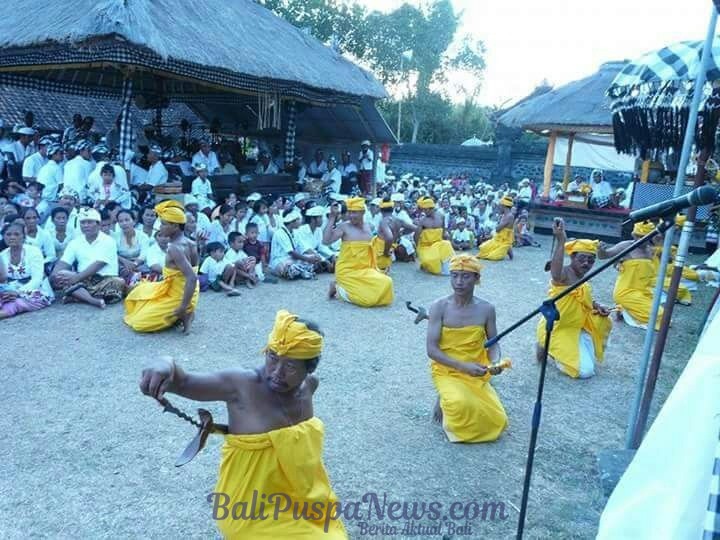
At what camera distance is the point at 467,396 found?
14.1 feet

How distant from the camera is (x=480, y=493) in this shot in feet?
12.0

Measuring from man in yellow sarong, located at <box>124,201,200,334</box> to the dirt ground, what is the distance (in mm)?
167

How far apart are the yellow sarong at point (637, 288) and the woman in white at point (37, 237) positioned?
7292 mm

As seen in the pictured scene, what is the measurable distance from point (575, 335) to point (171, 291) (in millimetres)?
4209

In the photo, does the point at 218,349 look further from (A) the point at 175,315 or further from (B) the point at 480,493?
(B) the point at 480,493

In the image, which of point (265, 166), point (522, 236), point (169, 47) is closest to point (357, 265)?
point (169, 47)

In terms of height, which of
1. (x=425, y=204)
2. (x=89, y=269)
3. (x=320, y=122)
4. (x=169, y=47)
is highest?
(x=169, y=47)

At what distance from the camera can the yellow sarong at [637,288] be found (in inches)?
295

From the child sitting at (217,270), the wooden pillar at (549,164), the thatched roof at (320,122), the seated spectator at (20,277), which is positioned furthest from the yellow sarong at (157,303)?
the wooden pillar at (549,164)

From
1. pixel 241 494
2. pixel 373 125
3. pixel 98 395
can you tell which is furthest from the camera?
pixel 373 125

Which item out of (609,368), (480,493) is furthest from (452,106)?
(480,493)

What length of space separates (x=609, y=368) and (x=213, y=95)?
13.4 metres

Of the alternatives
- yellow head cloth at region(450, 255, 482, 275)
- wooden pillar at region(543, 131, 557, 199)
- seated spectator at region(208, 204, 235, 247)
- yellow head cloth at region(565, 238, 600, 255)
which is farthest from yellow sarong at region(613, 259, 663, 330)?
wooden pillar at region(543, 131, 557, 199)

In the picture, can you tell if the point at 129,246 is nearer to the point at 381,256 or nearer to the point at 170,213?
the point at 170,213
